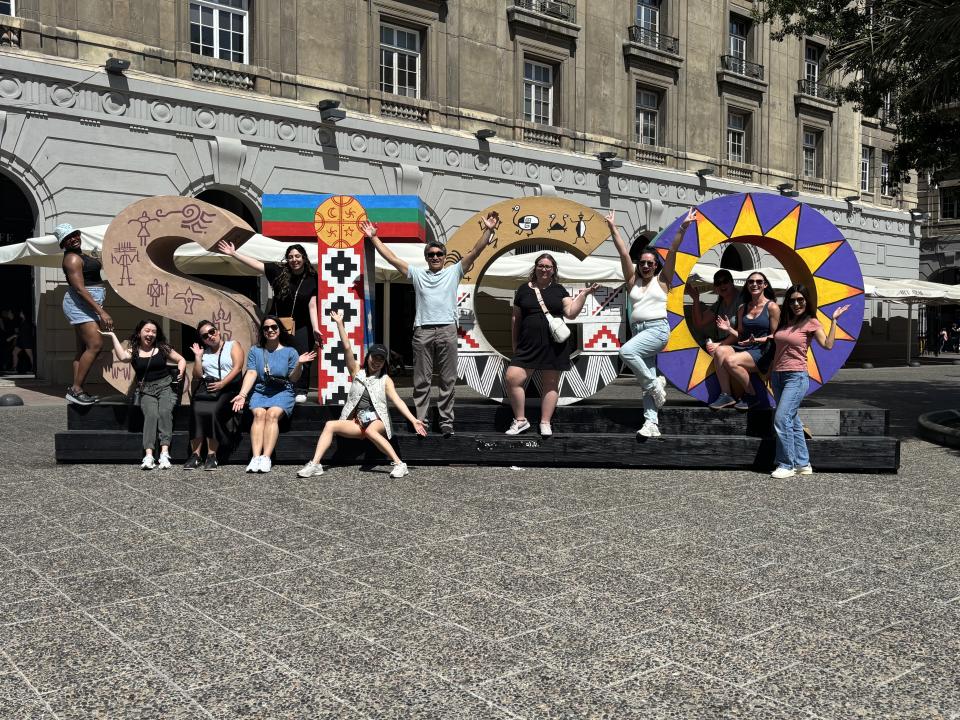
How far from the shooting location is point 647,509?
21.4 feet

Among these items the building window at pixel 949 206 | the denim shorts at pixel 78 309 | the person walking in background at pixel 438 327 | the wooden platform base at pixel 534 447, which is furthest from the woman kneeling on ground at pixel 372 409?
the building window at pixel 949 206

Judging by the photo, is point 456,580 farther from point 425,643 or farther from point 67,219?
point 67,219

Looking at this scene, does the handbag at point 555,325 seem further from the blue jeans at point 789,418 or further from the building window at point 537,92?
the building window at point 537,92

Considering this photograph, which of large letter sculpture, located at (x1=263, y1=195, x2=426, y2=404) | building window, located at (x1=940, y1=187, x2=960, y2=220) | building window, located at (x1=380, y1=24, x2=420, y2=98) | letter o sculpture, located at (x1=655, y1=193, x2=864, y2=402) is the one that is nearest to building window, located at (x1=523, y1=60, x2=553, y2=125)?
building window, located at (x1=380, y1=24, x2=420, y2=98)

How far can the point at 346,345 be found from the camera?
27.8 ft

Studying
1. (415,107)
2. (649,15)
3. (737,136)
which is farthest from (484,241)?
(737,136)

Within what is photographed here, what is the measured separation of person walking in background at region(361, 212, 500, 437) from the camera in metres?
8.45

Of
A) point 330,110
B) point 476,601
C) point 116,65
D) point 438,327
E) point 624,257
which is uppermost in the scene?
point 116,65

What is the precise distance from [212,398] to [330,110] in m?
11.4

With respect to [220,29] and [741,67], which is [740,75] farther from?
[220,29]

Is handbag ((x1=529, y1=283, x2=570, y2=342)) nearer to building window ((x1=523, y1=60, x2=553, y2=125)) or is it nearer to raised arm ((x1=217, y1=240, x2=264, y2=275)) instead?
raised arm ((x1=217, y1=240, x2=264, y2=275))

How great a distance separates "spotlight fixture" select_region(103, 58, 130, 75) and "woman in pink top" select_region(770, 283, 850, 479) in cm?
1236

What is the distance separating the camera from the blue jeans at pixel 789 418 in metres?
7.83

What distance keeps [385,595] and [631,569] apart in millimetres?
1335
